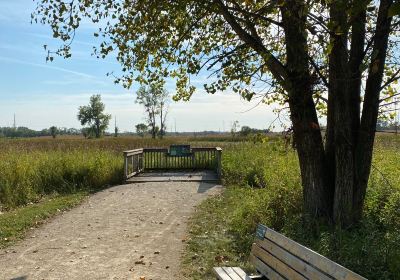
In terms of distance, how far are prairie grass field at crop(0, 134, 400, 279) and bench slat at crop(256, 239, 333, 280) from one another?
1071mm

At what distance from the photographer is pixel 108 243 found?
24.5 ft

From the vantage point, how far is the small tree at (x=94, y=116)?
335 feet

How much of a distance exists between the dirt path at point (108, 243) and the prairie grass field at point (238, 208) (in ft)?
1.25

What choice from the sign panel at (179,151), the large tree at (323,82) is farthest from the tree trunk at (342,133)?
the sign panel at (179,151)

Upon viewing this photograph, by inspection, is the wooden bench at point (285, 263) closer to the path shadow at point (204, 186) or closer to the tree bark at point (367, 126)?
the tree bark at point (367, 126)

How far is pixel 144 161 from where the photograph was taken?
1898 centimetres

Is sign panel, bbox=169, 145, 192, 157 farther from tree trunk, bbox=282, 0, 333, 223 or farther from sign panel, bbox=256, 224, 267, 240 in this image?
sign panel, bbox=256, 224, 267, 240

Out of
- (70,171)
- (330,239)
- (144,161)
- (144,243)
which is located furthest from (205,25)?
(144,161)

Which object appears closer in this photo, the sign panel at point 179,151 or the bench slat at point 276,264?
the bench slat at point 276,264

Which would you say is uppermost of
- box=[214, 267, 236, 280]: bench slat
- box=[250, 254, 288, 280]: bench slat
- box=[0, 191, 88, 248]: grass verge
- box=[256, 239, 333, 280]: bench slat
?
box=[256, 239, 333, 280]: bench slat

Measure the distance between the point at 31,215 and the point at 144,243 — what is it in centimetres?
351

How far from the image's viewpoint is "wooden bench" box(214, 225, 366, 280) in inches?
130

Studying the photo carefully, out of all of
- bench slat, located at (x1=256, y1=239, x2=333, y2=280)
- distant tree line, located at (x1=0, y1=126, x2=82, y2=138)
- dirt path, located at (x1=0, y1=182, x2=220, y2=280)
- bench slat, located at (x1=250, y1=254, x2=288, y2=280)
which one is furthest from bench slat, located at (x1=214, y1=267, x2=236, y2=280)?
distant tree line, located at (x1=0, y1=126, x2=82, y2=138)

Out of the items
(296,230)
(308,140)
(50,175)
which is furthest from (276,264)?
(50,175)
